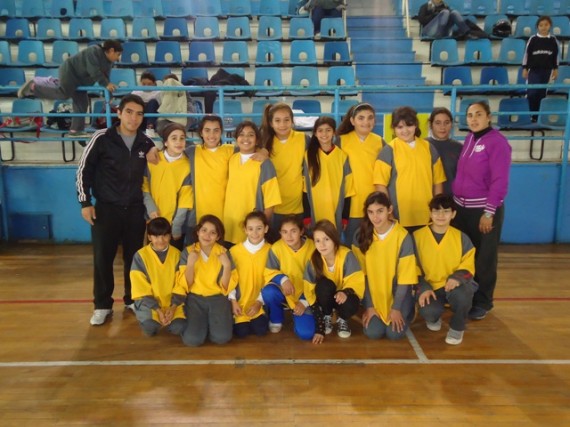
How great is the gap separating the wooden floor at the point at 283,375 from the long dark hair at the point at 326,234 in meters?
0.44

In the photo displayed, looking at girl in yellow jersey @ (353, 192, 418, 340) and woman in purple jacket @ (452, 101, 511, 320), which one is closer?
girl in yellow jersey @ (353, 192, 418, 340)

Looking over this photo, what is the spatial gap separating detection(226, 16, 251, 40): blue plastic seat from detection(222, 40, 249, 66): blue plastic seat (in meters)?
0.63

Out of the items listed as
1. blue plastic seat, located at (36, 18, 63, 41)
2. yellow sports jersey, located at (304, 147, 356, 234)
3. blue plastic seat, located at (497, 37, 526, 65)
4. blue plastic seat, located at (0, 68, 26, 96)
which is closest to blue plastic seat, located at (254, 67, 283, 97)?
blue plastic seat, located at (0, 68, 26, 96)

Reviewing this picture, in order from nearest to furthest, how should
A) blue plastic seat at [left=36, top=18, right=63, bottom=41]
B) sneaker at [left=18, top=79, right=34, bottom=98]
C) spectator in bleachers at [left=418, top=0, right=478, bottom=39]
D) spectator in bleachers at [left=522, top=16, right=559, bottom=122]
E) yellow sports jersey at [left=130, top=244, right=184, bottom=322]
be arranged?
1. yellow sports jersey at [left=130, top=244, right=184, bottom=322]
2. sneaker at [left=18, top=79, right=34, bottom=98]
3. spectator in bleachers at [left=522, top=16, right=559, bottom=122]
4. spectator in bleachers at [left=418, top=0, right=478, bottom=39]
5. blue plastic seat at [left=36, top=18, right=63, bottom=41]

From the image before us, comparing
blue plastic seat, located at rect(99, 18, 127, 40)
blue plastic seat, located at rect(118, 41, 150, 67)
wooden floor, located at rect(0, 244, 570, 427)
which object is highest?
blue plastic seat, located at rect(99, 18, 127, 40)

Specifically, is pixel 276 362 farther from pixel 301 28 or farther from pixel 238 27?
pixel 238 27

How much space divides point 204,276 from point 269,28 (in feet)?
19.9

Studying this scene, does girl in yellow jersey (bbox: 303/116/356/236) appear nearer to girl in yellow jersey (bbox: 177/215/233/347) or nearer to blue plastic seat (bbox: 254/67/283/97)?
girl in yellow jersey (bbox: 177/215/233/347)

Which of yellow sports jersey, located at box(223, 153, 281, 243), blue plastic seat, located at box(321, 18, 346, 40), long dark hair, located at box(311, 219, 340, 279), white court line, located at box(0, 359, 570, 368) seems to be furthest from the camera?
blue plastic seat, located at box(321, 18, 346, 40)

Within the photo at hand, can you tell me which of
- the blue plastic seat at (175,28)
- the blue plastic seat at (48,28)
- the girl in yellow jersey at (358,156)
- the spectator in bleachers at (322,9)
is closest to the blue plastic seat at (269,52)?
the spectator in bleachers at (322,9)

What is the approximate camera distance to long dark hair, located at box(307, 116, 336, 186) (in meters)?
3.41

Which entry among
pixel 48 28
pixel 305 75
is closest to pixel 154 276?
pixel 305 75

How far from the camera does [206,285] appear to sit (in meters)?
3.26

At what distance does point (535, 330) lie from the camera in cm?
338
